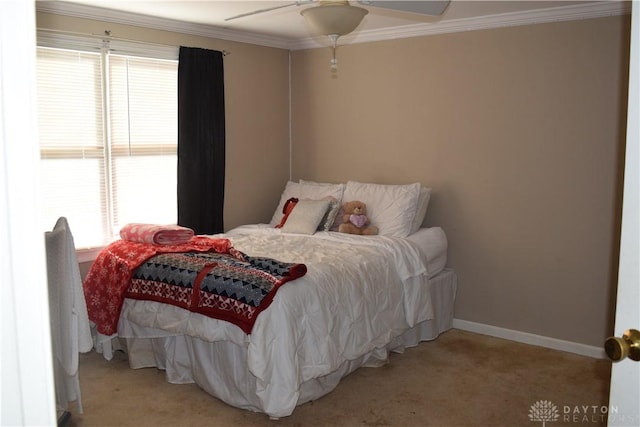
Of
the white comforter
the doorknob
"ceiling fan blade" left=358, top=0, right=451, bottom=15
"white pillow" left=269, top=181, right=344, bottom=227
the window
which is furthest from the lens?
"white pillow" left=269, top=181, right=344, bottom=227

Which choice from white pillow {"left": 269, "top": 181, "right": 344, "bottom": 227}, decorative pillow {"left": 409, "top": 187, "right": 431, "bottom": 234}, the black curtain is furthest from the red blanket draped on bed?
decorative pillow {"left": 409, "top": 187, "right": 431, "bottom": 234}

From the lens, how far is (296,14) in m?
3.97

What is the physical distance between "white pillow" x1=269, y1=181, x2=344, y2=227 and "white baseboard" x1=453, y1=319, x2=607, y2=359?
1.38m

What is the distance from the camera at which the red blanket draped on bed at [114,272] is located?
11.5 ft

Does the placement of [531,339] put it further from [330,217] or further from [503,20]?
[503,20]

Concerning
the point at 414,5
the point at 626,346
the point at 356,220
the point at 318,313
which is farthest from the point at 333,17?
the point at 356,220

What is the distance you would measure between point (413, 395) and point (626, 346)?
2.29 m

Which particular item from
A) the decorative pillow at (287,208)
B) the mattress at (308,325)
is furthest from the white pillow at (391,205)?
the decorative pillow at (287,208)

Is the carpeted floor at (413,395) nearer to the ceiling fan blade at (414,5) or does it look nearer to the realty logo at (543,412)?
the realty logo at (543,412)

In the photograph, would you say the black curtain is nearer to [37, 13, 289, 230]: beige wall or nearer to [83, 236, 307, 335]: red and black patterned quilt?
[37, 13, 289, 230]: beige wall

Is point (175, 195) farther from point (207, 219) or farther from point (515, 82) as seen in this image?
point (515, 82)

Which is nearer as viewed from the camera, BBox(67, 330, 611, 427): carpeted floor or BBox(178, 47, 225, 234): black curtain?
BBox(67, 330, 611, 427): carpeted floor

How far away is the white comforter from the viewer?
112 inches

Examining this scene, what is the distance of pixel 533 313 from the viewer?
4.10m
